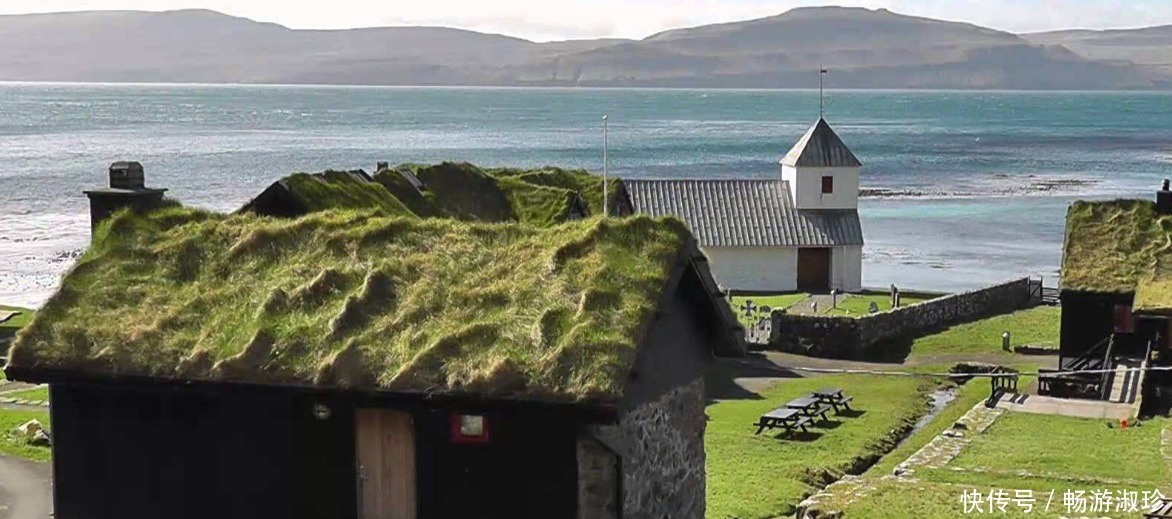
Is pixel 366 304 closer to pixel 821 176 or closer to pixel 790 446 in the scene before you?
pixel 790 446

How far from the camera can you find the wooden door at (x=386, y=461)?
15594 mm

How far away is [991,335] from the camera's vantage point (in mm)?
43562

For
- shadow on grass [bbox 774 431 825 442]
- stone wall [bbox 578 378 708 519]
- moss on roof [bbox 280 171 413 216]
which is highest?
moss on roof [bbox 280 171 413 216]

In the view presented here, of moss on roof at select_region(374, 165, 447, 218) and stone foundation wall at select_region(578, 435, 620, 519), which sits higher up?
moss on roof at select_region(374, 165, 447, 218)

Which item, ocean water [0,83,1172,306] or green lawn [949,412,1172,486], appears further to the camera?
ocean water [0,83,1172,306]

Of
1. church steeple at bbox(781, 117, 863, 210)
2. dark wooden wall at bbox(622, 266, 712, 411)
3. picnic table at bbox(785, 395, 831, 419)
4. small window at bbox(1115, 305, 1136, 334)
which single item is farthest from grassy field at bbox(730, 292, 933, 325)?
dark wooden wall at bbox(622, 266, 712, 411)

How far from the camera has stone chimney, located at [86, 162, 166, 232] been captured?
1827cm

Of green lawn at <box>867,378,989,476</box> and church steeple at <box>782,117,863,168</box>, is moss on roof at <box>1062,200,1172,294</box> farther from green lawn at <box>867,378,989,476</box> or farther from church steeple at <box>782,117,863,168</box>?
church steeple at <box>782,117,863,168</box>

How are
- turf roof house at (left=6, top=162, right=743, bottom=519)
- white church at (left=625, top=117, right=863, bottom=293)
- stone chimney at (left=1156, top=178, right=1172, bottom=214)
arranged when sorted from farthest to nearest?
white church at (left=625, top=117, right=863, bottom=293), stone chimney at (left=1156, top=178, right=1172, bottom=214), turf roof house at (left=6, top=162, right=743, bottom=519)

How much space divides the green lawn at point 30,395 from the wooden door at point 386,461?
1864cm

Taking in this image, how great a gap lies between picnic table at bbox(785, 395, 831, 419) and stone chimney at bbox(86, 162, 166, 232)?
15.7 meters

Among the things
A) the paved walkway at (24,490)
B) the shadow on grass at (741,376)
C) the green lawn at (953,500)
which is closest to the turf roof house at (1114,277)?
the shadow on grass at (741,376)

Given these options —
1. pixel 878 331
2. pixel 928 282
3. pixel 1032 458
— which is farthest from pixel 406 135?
pixel 1032 458

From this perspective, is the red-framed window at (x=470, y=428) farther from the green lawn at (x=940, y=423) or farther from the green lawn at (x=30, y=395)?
the green lawn at (x=30, y=395)
